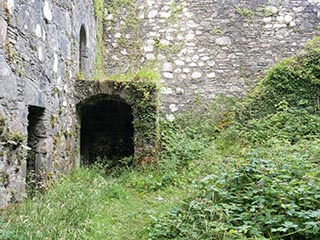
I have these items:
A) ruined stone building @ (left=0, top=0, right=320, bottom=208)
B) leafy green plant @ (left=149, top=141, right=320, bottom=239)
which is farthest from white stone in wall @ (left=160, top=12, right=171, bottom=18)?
leafy green plant @ (left=149, top=141, right=320, bottom=239)

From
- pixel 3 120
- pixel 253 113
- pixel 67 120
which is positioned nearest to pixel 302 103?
pixel 253 113

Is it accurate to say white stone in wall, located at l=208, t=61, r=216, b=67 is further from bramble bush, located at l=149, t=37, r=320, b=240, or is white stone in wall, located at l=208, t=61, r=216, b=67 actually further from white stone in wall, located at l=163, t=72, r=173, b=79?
bramble bush, located at l=149, t=37, r=320, b=240

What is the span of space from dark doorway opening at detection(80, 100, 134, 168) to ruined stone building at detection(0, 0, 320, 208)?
0.08ft

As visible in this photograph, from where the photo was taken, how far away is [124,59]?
29.8ft

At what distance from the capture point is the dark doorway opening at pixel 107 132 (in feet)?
25.4

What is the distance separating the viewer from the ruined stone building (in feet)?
14.9

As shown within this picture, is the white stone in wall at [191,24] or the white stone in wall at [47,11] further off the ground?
the white stone in wall at [191,24]

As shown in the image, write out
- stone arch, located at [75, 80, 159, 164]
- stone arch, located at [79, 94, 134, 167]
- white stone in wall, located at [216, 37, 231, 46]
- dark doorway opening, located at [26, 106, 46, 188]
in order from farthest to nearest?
white stone in wall, located at [216, 37, 231, 46], stone arch, located at [79, 94, 134, 167], stone arch, located at [75, 80, 159, 164], dark doorway opening, located at [26, 106, 46, 188]

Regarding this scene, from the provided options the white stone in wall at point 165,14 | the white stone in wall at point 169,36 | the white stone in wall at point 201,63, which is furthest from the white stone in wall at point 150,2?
the white stone in wall at point 201,63

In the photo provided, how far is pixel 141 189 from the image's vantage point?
215 inches

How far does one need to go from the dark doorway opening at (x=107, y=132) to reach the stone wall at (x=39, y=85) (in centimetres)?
133

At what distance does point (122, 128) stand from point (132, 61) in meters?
2.09

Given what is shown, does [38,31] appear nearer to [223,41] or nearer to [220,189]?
[220,189]

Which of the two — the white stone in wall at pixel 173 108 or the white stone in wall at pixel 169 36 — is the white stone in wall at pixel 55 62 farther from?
the white stone in wall at pixel 169 36
